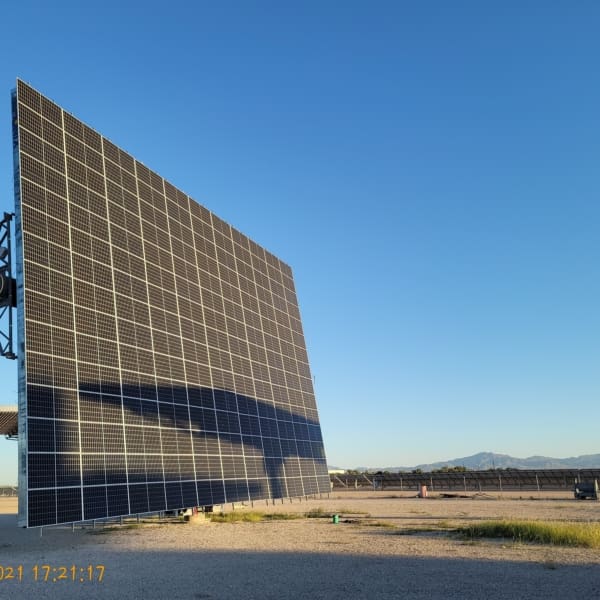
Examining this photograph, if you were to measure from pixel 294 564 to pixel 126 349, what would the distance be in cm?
1122

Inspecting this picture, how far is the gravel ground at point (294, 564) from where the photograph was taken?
1254cm

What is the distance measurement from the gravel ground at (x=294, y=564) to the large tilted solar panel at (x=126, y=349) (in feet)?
6.87

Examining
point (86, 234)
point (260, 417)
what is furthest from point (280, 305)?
point (86, 234)

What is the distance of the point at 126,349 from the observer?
2347 cm

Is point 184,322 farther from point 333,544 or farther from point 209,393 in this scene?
point 333,544

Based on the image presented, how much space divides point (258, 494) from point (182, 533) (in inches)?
276

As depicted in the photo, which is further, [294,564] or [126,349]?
[126,349]

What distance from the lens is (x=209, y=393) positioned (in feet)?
93.3

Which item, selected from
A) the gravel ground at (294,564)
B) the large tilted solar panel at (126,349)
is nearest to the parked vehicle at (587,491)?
the large tilted solar panel at (126,349)

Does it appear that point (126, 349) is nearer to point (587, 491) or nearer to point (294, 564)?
point (294, 564)

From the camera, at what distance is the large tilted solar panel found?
19.3 m

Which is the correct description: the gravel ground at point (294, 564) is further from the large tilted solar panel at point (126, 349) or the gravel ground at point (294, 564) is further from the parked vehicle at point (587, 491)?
the parked vehicle at point (587, 491)

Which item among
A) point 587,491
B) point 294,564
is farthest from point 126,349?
point 587,491

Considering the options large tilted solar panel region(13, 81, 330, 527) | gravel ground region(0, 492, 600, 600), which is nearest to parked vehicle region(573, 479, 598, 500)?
large tilted solar panel region(13, 81, 330, 527)
